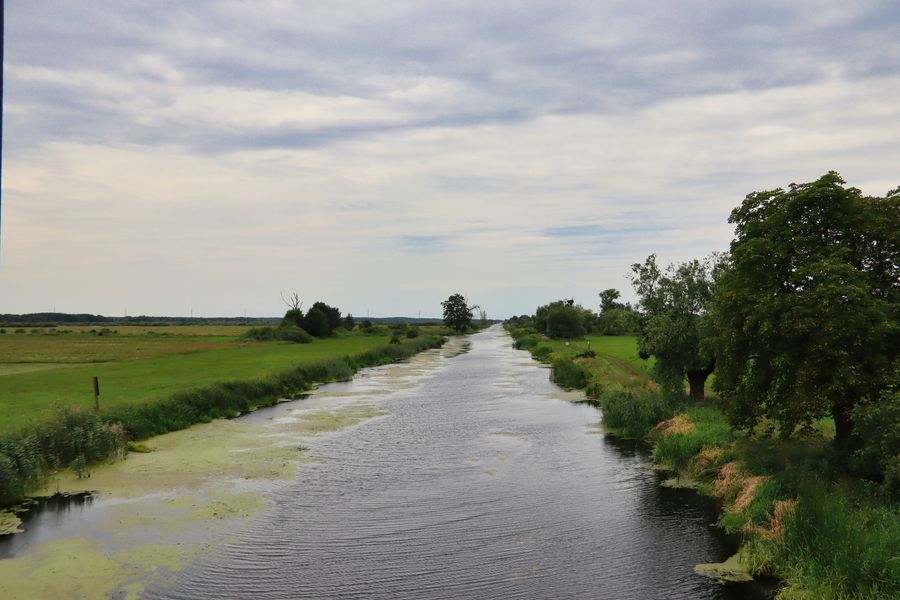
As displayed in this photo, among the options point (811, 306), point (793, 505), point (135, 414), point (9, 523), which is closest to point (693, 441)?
point (793, 505)

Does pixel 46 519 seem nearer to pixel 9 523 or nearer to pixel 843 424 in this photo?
pixel 9 523

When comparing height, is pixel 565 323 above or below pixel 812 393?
above

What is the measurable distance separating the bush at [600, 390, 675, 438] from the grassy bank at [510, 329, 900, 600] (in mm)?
1738

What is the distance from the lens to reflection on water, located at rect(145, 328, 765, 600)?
13961mm

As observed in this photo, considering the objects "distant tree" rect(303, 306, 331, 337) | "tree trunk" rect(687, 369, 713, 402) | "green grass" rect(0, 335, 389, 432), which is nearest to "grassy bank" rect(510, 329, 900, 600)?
"tree trunk" rect(687, 369, 713, 402)

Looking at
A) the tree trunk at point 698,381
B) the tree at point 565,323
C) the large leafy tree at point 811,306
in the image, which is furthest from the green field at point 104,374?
the tree at point 565,323

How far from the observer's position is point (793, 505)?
1538 cm

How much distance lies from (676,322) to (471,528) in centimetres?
1994

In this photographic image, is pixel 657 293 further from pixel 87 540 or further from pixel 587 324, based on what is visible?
pixel 587 324

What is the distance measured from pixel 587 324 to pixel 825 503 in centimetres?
14636

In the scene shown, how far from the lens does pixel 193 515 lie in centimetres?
1894

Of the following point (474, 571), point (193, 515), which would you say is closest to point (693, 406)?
point (474, 571)

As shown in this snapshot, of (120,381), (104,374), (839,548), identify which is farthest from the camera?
(104,374)

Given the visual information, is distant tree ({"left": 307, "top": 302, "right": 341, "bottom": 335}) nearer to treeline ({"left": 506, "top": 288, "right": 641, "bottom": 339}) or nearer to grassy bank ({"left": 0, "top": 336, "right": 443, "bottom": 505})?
treeline ({"left": 506, "top": 288, "right": 641, "bottom": 339})
